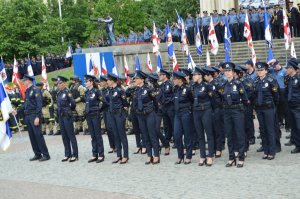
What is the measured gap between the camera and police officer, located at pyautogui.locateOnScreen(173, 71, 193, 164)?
40.2 ft

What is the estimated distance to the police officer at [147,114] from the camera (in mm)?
12680

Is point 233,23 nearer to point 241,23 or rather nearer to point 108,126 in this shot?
point 241,23

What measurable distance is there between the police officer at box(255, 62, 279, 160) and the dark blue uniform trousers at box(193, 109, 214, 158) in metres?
1.10

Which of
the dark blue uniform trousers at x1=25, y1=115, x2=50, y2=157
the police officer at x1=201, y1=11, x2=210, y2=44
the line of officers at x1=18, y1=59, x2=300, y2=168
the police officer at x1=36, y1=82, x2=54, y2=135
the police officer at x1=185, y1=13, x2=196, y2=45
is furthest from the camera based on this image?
the police officer at x1=185, y1=13, x2=196, y2=45

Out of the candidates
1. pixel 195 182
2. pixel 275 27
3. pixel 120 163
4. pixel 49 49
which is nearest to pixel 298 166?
pixel 195 182

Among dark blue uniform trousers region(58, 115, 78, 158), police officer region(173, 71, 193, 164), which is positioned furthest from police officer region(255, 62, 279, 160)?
dark blue uniform trousers region(58, 115, 78, 158)

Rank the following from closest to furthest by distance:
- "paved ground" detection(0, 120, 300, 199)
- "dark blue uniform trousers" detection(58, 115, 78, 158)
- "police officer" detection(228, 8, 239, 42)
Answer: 1. "paved ground" detection(0, 120, 300, 199)
2. "dark blue uniform trousers" detection(58, 115, 78, 158)
3. "police officer" detection(228, 8, 239, 42)

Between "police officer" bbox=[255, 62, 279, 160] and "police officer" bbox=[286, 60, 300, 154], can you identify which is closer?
"police officer" bbox=[255, 62, 279, 160]

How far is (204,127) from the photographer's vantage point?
473 inches

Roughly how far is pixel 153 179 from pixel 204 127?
1.60m

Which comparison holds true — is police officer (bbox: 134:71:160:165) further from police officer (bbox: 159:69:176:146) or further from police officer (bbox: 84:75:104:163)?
police officer (bbox: 84:75:104:163)

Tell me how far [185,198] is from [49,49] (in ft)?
131

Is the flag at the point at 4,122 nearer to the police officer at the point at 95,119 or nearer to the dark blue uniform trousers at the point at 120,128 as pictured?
the police officer at the point at 95,119

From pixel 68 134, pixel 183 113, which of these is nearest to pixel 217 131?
pixel 183 113
